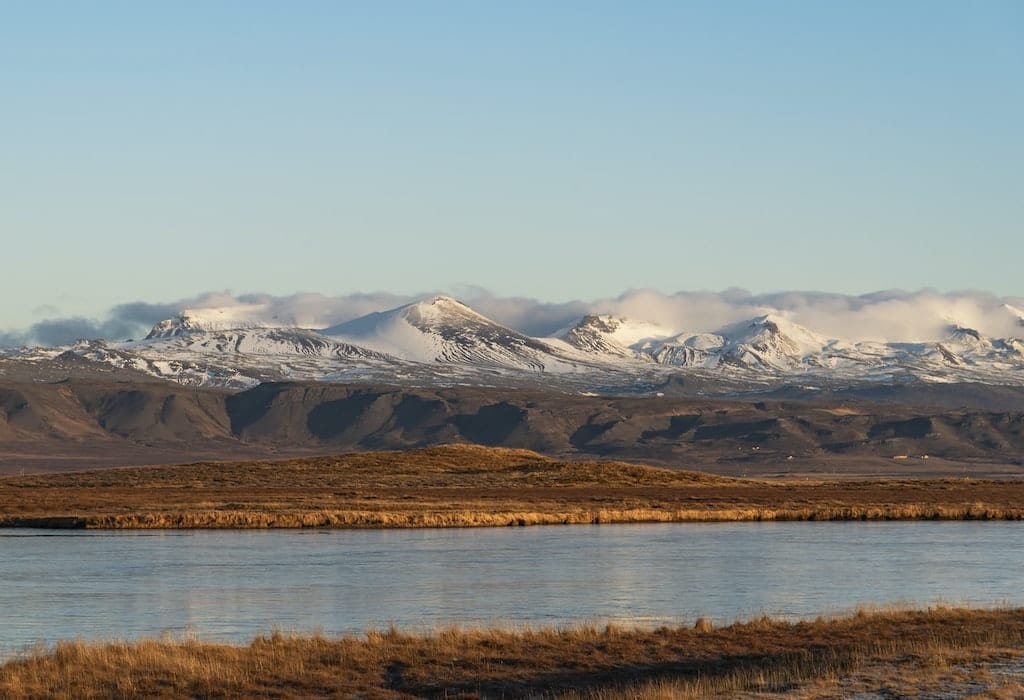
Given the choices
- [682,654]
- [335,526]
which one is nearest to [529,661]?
[682,654]

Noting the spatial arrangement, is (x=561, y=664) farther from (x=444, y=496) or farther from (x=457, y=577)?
(x=444, y=496)

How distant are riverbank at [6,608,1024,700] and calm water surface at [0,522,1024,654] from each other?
353 centimetres

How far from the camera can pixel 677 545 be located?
5469cm

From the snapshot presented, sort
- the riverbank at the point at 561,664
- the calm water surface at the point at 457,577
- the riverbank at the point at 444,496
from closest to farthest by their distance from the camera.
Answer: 1. the riverbank at the point at 561,664
2. the calm water surface at the point at 457,577
3. the riverbank at the point at 444,496

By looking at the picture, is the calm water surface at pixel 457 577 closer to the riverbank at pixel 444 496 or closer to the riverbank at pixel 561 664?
the riverbank at pixel 561 664

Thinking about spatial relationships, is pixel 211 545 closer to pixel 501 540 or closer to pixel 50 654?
pixel 501 540

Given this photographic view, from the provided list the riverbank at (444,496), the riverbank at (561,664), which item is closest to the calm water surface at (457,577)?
the riverbank at (561,664)

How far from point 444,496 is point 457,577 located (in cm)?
4510

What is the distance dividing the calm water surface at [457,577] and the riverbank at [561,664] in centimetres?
353

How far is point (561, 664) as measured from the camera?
25.3 m

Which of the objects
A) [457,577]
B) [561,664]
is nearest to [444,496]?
[457,577]

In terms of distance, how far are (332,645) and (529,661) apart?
3.68 m

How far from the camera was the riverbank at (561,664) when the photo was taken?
896 inches

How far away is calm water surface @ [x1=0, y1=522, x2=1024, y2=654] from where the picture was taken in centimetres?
3344
